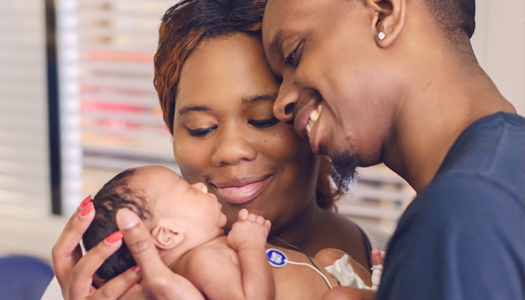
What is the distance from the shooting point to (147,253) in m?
1.15

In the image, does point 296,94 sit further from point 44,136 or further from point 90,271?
point 44,136

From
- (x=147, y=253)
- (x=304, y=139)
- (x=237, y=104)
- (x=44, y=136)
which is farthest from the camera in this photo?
(x=44, y=136)

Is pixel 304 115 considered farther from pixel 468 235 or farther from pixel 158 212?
pixel 468 235

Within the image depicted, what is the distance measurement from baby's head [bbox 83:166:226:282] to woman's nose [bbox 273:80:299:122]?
34cm

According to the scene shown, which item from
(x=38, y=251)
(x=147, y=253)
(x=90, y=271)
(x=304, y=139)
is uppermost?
(x=304, y=139)

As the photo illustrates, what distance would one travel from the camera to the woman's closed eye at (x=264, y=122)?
4.93ft

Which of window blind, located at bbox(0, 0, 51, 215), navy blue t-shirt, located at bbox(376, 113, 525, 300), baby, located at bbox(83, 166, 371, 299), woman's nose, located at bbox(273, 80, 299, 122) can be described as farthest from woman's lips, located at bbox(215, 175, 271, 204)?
window blind, located at bbox(0, 0, 51, 215)

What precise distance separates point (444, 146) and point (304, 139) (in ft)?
1.97

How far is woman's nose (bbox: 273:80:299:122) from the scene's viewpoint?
4.35ft

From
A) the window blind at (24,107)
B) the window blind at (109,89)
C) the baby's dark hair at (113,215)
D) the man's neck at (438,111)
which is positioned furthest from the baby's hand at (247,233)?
the window blind at (24,107)

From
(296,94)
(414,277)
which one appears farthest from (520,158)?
(296,94)

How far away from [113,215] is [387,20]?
908mm

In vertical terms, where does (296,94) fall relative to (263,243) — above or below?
above

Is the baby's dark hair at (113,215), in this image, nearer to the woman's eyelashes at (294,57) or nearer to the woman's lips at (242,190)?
the woman's lips at (242,190)
